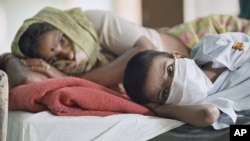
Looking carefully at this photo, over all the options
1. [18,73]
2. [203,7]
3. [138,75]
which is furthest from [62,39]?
[203,7]

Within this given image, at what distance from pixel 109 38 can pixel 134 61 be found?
0.32 meters

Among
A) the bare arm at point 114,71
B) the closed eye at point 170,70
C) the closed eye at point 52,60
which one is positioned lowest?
the bare arm at point 114,71

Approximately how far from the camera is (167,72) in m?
0.99

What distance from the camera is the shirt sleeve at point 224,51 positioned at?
3.50 ft

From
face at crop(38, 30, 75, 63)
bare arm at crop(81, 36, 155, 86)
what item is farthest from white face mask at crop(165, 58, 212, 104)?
face at crop(38, 30, 75, 63)

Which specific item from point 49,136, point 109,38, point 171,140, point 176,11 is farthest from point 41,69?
point 176,11

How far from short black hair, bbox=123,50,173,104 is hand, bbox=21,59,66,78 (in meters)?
0.29

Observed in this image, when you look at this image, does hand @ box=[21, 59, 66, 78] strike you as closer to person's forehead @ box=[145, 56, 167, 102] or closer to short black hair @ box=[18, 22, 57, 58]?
short black hair @ box=[18, 22, 57, 58]

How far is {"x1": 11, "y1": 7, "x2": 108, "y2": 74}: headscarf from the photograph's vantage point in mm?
1303

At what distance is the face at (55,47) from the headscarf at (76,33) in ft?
0.05

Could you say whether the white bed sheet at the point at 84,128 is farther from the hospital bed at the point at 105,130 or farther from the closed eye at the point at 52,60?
the closed eye at the point at 52,60

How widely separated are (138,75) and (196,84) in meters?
0.14

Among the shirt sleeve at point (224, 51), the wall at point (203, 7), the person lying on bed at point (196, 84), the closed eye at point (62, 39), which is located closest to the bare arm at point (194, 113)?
the person lying on bed at point (196, 84)

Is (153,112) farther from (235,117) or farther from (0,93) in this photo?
(0,93)
